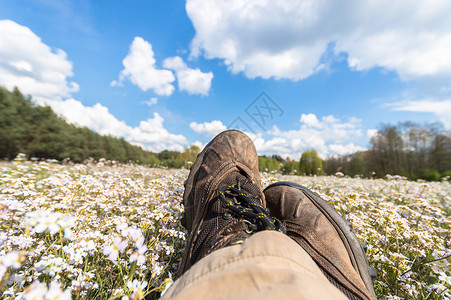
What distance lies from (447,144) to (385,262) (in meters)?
26.4

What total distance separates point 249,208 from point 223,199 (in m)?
0.23

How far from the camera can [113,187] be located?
2.88m

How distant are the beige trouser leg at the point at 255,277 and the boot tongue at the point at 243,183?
1080 mm

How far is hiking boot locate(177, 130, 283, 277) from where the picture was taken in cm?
137

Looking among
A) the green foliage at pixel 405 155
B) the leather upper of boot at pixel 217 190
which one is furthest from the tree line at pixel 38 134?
the green foliage at pixel 405 155

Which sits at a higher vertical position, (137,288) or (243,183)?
(243,183)

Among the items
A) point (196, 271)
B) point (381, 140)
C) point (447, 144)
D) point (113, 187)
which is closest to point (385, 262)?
point (196, 271)

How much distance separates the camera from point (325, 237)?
1.72 meters

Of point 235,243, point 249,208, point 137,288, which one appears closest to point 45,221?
point 137,288

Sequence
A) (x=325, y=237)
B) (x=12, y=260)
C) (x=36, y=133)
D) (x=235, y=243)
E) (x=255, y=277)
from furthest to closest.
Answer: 1. (x=36, y=133)
2. (x=325, y=237)
3. (x=235, y=243)
4. (x=255, y=277)
5. (x=12, y=260)

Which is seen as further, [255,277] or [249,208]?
[249,208]

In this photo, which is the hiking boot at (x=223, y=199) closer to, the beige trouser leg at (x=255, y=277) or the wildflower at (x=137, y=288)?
the beige trouser leg at (x=255, y=277)

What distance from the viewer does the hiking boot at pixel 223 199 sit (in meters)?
1.37

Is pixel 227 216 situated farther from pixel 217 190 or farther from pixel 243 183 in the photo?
pixel 243 183
